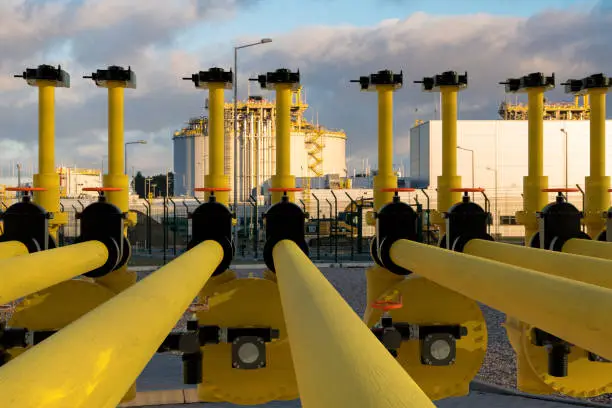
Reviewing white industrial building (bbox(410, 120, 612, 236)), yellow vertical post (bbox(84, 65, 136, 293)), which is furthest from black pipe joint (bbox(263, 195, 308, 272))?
white industrial building (bbox(410, 120, 612, 236))

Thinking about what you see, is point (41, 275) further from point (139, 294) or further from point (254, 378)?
point (254, 378)

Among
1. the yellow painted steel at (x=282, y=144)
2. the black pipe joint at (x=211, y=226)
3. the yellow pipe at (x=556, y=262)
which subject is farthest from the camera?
the yellow painted steel at (x=282, y=144)

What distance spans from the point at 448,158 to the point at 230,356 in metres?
3.80

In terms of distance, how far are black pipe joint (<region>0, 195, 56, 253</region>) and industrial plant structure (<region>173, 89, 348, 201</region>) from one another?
33.4 meters

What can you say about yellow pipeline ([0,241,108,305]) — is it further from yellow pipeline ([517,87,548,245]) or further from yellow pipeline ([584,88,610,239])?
yellow pipeline ([584,88,610,239])

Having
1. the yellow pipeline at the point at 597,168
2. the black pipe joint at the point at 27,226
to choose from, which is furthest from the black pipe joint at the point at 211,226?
the yellow pipeline at the point at 597,168

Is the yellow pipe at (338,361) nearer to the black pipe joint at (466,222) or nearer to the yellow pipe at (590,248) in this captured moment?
the yellow pipe at (590,248)

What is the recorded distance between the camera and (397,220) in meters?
6.57

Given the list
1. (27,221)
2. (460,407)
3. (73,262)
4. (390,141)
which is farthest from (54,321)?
(460,407)

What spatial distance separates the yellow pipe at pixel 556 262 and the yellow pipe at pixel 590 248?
92 millimetres

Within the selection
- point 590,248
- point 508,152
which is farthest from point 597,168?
point 508,152

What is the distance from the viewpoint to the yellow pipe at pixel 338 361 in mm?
1596

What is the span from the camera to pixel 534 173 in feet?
25.2

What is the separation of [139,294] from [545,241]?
5079 mm
